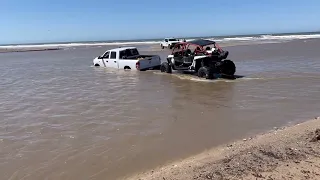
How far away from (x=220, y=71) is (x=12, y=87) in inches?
348

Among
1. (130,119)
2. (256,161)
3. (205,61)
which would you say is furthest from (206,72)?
(256,161)

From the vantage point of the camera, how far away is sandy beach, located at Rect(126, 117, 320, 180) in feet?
14.8

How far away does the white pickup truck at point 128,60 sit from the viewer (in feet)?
62.4

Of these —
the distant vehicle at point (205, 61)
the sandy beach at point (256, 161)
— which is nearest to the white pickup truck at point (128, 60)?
the distant vehicle at point (205, 61)

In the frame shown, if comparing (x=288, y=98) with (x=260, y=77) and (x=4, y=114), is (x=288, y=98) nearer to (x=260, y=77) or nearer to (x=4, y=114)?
(x=260, y=77)

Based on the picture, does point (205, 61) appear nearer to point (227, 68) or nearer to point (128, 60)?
point (227, 68)

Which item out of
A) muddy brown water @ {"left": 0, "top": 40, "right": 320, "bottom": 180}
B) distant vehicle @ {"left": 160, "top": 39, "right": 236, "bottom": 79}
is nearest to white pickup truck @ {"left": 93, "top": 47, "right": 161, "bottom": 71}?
distant vehicle @ {"left": 160, "top": 39, "right": 236, "bottom": 79}

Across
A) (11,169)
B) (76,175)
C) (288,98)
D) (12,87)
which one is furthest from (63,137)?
(12,87)

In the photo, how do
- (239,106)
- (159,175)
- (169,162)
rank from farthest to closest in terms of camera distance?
(239,106) < (169,162) < (159,175)

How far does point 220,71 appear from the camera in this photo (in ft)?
48.7

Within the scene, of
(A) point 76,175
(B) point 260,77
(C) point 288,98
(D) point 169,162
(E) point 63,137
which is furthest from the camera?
(B) point 260,77

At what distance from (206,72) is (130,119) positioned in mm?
6866

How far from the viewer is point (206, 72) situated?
14578 mm

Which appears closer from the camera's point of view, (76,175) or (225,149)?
(76,175)
